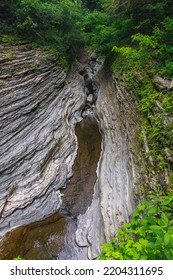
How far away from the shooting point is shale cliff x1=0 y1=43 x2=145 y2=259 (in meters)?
7.21

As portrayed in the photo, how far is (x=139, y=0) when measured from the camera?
39.5 ft

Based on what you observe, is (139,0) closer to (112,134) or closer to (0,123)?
(112,134)

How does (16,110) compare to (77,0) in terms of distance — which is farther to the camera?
(77,0)

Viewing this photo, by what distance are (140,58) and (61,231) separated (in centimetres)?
847

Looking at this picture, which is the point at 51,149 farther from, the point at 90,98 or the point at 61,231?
the point at 90,98

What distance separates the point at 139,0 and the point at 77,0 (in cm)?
1014

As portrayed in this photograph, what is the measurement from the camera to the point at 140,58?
10852 mm

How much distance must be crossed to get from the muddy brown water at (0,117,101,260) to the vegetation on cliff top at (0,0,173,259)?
2.60 meters

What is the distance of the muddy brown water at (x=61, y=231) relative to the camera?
21.9 feet

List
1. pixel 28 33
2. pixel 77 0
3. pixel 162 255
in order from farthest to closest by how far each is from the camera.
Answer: pixel 77 0, pixel 28 33, pixel 162 255

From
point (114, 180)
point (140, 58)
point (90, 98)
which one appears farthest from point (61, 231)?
point (90, 98)

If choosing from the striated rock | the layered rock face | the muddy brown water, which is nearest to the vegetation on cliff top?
the striated rock

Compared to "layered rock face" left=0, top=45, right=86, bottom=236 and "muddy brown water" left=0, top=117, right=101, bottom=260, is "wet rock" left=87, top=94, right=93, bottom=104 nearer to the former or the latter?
"layered rock face" left=0, top=45, right=86, bottom=236

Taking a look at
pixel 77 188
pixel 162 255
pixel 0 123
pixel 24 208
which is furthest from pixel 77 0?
pixel 162 255
